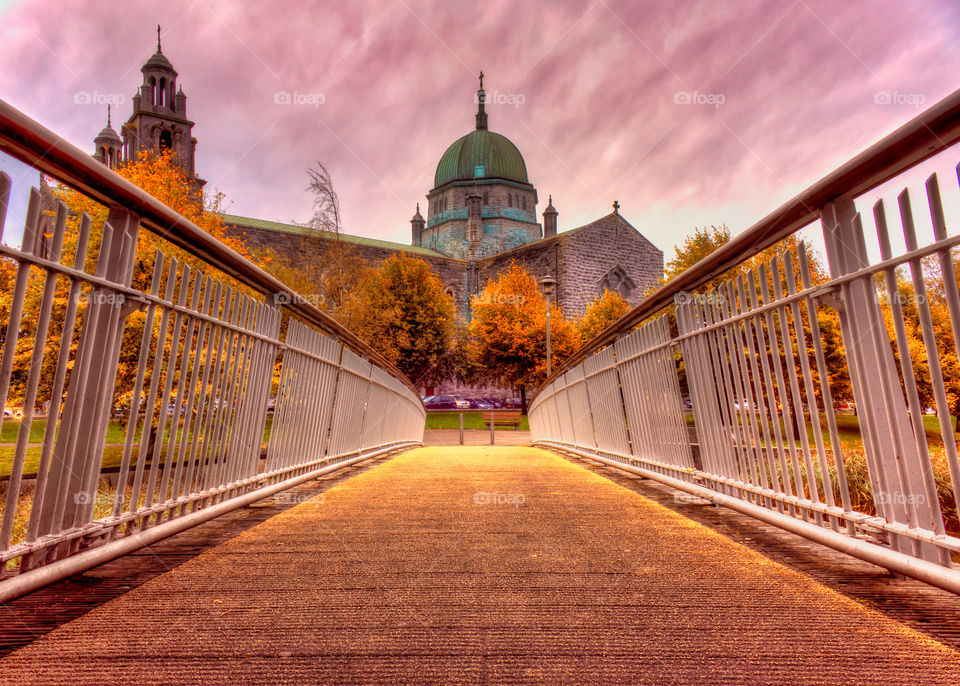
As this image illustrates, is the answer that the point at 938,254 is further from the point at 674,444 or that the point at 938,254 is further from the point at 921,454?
the point at 674,444

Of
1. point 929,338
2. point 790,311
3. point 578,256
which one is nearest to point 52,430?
point 929,338

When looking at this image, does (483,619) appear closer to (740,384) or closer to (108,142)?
(740,384)

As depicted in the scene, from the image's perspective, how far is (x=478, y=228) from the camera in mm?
54031

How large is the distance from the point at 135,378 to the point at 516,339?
100ft

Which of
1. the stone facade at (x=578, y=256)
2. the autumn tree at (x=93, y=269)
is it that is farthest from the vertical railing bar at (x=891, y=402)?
the stone facade at (x=578, y=256)

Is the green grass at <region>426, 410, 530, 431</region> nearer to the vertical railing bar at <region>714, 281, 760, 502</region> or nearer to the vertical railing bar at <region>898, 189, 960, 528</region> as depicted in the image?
the vertical railing bar at <region>714, 281, 760, 502</region>

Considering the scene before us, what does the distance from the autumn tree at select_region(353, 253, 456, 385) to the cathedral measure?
132 inches

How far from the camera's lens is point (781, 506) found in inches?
108

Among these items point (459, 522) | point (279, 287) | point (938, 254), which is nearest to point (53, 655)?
point (459, 522)

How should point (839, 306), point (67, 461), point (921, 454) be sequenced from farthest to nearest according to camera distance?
point (839, 306)
point (67, 461)
point (921, 454)

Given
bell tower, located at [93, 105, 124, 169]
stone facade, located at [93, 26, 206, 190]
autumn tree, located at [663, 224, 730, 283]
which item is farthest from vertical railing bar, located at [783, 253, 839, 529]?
bell tower, located at [93, 105, 124, 169]

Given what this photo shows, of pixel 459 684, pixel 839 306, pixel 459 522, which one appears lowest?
pixel 459 684

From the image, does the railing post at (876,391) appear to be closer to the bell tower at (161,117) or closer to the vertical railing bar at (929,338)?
the vertical railing bar at (929,338)

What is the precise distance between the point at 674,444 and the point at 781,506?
4.39 feet
